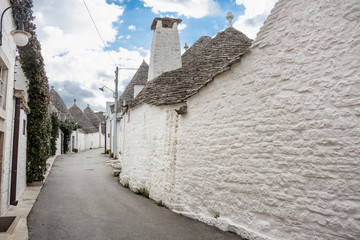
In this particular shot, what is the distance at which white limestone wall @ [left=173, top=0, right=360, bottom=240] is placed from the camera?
3.96 metres

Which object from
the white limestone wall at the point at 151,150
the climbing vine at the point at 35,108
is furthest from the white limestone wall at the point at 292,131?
the climbing vine at the point at 35,108

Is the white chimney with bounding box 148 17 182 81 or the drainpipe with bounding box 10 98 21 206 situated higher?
the white chimney with bounding box 148 17 182 81

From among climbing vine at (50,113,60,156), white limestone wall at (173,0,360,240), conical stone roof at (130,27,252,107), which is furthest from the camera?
climbing vine at (50,113,60,156)

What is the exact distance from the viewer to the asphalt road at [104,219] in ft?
19.2

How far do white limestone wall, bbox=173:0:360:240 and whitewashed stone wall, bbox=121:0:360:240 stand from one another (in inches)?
0.6

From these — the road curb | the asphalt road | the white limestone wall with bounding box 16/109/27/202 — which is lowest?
the asphalt road

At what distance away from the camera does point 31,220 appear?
680 cm

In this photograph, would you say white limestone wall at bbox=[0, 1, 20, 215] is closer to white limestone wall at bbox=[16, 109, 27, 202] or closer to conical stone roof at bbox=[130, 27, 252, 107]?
white limestone wall at bbox=[16, 109, 27, 202]

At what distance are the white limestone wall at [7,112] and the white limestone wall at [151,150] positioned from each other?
167 inches

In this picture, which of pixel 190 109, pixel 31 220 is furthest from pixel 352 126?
pixel 31 220

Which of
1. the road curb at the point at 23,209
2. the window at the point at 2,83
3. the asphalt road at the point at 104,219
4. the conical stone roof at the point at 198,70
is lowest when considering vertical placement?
the asphalt road at the point at 104,219

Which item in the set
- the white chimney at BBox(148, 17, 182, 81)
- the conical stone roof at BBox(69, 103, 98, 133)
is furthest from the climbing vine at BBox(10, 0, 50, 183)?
the conical stone roof at BBox(69, 103, 98, 133)

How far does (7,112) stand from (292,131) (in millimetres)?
6436

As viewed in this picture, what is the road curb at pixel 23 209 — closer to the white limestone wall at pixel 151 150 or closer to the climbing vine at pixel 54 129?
the white limestone wall at pixel 151 150
